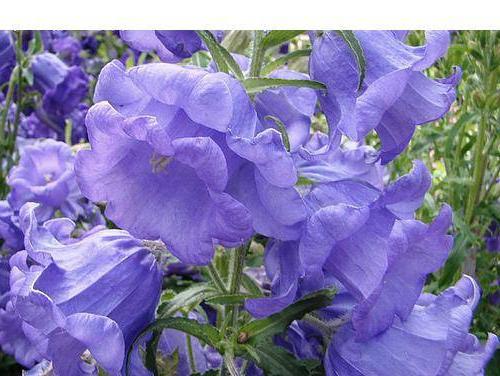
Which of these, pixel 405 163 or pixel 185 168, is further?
pixel 405 163

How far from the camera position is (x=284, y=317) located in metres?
0.84

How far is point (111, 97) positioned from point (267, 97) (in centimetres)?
18

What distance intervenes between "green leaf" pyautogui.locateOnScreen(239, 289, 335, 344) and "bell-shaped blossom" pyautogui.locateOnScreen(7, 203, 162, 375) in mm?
104

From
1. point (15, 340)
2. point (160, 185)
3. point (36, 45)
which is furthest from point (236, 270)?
point (36, 45)

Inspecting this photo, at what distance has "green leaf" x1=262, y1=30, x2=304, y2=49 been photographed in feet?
2.70

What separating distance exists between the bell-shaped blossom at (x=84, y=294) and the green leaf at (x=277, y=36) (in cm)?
24

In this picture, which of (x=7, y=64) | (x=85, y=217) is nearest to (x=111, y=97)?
(x=85, y=217)

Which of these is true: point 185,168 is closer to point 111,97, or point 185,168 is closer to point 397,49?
point 111,97

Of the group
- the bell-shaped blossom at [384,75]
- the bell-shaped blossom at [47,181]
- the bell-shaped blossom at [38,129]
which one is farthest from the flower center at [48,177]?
the bell-shaped blossom at [384,75]

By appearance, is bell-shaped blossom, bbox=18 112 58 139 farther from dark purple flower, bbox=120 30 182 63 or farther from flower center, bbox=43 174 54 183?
dark purple flower, bbox=120 30 182 63

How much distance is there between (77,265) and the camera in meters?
0.85

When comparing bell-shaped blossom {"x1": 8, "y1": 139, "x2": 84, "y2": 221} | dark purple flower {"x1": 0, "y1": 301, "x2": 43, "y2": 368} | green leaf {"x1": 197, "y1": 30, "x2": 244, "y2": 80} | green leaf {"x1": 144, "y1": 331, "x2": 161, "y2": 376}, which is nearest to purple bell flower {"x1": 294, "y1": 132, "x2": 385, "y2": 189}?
green leaf {"x1": 197, "y1": 30, "x2": 244, "y2": 80}
